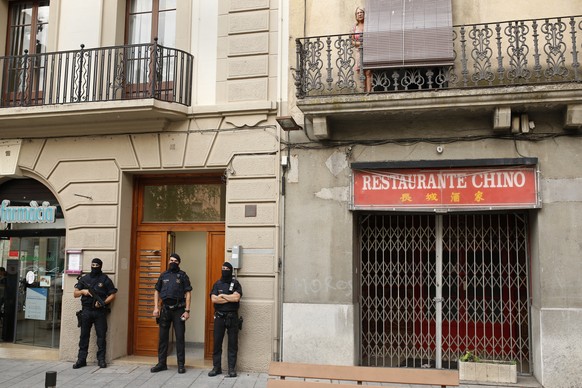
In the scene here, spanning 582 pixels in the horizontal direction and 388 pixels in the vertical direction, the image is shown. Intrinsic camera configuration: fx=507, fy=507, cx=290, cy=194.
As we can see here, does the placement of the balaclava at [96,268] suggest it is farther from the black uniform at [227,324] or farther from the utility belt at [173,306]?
the black uniform at [227,324]

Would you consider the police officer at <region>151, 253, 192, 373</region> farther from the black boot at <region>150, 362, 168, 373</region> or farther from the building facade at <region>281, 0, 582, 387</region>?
the building facade at <region>281, 0, 582, 387</region>

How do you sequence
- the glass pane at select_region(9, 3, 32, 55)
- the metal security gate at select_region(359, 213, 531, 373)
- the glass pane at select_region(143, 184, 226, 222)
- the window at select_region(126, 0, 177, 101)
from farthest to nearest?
the glass pane at select_region(9, 3, 32, 55), the glass pane at select_region(143, 184, 226, 222), the window at select_region(126, 0, 177, 101), the metal security gate at select_region(359, 213, 531, 373)

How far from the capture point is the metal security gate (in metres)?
8.05

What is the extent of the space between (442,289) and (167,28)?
6.87m

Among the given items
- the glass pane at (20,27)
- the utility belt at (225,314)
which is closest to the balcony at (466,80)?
the utility belt at (225,314)

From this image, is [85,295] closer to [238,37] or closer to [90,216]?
[90,216]

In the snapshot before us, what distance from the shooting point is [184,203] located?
938 centimetres

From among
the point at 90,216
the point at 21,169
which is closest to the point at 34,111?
the point at 21,169

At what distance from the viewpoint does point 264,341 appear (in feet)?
26.7

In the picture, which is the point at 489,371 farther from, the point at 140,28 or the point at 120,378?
the point at 140,28

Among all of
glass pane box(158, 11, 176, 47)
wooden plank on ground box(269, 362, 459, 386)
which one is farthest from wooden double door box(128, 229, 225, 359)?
wooden plank on ground box(269, 362, 459, 386)

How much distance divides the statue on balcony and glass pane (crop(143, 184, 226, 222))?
3.14 metres

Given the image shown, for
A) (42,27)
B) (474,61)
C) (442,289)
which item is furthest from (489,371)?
(42,27)

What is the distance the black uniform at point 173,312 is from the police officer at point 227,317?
2.01ft
